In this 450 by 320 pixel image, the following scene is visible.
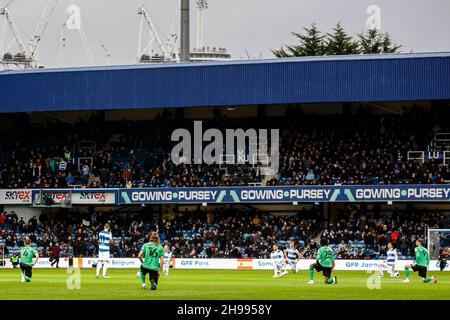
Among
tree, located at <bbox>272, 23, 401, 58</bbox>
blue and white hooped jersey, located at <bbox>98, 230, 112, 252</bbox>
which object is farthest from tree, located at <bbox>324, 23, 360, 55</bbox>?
blue and white hooped jersey, located at <bbox>98, 230, 112, 252</bbox>

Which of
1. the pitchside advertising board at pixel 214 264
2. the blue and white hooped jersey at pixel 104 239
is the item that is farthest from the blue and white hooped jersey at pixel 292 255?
the blue and white hooped jersey at pixel 104 239

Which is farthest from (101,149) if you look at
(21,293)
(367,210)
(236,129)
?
(21,293)

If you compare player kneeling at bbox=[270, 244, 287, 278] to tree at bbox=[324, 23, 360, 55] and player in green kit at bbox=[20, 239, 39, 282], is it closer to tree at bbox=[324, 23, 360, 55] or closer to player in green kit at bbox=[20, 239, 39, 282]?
player in green kit at bbox=[20, 239, 39, 282]

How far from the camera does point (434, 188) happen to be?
63.4 m

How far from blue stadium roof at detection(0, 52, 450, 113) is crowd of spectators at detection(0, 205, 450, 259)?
720 cm

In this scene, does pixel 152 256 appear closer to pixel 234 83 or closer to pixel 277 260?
pixel 277 260

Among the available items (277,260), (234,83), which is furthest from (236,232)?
(277,260)

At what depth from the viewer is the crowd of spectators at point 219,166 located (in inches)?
2635

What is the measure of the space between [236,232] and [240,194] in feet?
8.11

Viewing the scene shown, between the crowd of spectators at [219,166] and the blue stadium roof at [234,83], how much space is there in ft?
9.68

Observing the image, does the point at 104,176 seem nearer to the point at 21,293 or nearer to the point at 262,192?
the point at 262,192

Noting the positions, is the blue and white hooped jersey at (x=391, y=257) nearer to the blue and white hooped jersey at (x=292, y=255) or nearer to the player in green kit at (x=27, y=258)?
the blue and white hooped jersey at (x=292, y=255)

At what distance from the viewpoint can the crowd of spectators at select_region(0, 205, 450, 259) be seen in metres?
62.0

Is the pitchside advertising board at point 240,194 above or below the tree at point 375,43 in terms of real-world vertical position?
below
